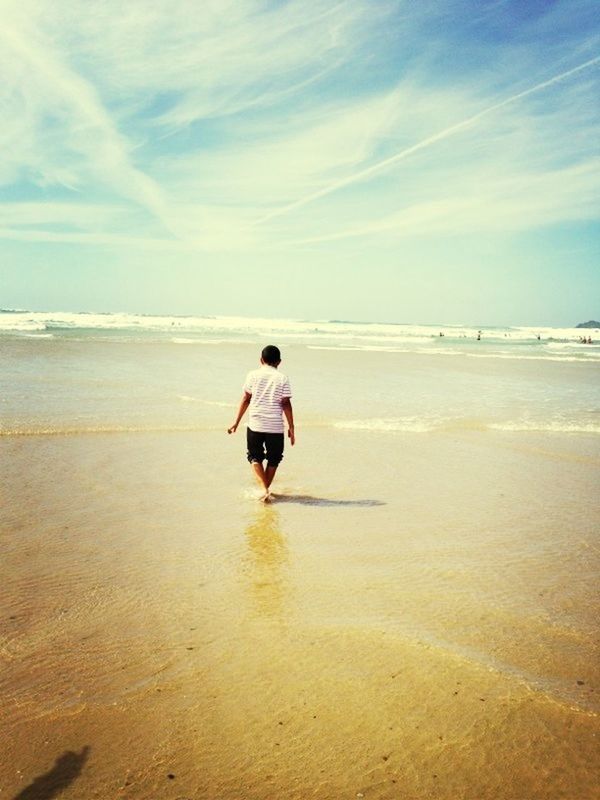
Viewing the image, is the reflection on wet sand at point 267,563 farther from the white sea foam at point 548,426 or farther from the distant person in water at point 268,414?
the white sea foam at point 548,426

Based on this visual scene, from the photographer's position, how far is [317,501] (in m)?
6.09

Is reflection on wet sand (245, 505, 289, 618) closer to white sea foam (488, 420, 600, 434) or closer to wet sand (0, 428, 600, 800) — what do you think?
wet sand (0, 428, 600, 800)

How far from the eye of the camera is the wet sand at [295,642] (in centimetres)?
239

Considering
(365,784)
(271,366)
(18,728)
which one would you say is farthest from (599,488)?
(18,728)

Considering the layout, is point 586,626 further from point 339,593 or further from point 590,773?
point 339,593

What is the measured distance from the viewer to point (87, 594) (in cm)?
376

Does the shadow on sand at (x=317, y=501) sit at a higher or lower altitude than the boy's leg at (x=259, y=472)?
lower

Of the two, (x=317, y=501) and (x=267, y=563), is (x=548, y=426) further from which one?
(x=267, y=563)

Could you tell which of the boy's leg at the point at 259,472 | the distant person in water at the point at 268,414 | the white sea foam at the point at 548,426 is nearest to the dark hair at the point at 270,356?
the distant person in water at the point at 268,414

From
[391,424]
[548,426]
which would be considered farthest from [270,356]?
[548,426]

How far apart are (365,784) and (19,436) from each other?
7.61 metres

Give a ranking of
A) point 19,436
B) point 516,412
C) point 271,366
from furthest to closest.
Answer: point 516,412, point 19,436, point 271,366

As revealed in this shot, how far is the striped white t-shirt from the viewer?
623 centimetres

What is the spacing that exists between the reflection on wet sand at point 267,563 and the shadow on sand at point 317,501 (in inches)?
16.5
